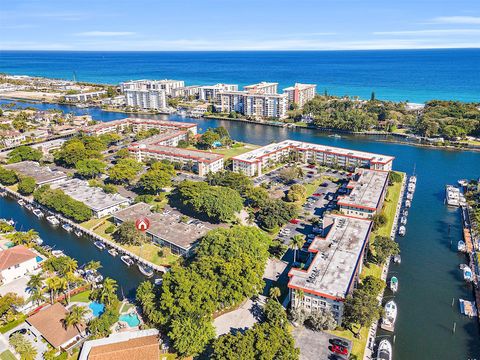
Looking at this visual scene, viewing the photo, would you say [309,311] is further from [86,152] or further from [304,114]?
[304,114]

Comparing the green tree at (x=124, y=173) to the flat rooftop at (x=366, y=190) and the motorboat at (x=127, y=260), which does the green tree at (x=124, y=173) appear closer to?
the motorboat at (x=127, y=260)

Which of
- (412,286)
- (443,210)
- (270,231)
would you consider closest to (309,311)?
(412,286)

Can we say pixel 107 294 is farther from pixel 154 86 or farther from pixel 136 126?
pixel 154 86

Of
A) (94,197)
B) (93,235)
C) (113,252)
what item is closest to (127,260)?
(113,252)

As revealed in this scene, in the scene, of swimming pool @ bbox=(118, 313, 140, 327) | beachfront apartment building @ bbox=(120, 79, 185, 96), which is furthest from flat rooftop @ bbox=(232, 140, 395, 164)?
beachfront apartment building @ bbox=(120, 79, 185, 96)

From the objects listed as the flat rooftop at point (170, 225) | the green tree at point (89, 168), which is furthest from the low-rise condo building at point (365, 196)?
the green tree at point (89, 168)

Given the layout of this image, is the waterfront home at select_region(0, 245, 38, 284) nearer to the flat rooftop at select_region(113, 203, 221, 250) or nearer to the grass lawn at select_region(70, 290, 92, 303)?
the grass lawn at select_region(70, 290, 92, 303)
